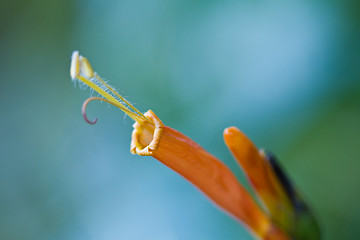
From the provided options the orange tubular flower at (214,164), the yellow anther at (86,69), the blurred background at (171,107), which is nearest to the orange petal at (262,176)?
the orange tubular flower at (214,164)

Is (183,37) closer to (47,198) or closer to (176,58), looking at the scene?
(176,58)

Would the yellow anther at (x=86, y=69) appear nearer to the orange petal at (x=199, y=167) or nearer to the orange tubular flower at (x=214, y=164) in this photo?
the orange tubular flower at (x=214, y=164)

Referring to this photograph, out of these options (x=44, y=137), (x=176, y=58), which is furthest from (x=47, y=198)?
(x=176, y=58)

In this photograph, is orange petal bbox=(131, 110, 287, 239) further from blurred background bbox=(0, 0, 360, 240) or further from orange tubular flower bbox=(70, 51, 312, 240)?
blurred background bbox=(0, 0, 360, 240)

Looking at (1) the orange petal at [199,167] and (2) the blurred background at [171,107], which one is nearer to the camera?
(1) the orange petal at [199,167]

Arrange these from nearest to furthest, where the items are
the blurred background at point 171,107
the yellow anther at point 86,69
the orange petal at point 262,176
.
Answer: the yellow anther at point 86,69, the orange petal at point 262,176, the blurred background at point 171,107

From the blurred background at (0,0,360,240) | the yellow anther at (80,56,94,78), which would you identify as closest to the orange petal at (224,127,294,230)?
the yellow anther at (80,56,94,78)

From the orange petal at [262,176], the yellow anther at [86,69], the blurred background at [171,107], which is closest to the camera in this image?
the yellow anther at [86,69]
